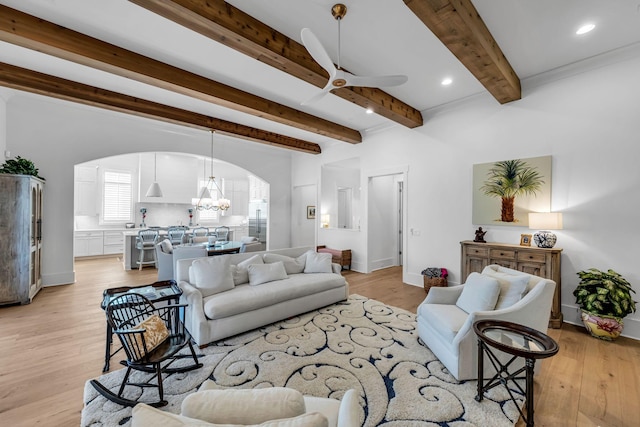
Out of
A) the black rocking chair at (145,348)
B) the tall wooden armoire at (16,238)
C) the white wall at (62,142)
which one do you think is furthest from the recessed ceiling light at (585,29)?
the tall wooden armoire at (16,238)

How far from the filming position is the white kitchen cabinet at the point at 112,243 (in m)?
8.12

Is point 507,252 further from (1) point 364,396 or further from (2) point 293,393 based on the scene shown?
(2) point 293,393

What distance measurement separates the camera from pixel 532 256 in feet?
11.4

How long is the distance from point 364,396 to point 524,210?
11.3 feet

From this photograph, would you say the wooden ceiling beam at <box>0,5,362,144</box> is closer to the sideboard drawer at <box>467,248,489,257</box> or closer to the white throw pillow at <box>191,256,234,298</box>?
the white throw pillow at <box>191,256,234,298</box>

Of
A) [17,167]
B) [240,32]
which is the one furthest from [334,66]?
[17,167]

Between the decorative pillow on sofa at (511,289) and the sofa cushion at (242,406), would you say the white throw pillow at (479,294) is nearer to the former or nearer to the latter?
the decorative pillow on sofa at (511,289)

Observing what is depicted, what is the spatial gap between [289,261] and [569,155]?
4049 millimetres

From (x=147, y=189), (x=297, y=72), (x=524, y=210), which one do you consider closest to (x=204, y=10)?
(x=297, y=72)

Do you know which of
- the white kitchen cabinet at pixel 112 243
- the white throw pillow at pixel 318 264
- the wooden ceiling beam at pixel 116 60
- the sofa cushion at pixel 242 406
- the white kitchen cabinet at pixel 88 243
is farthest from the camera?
the white kitchen cabinet at pixel 112 243

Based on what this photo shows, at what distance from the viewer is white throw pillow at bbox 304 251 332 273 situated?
417 centimetres

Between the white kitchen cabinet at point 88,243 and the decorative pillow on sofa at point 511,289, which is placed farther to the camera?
the white kitchen cabinet at point 88,243

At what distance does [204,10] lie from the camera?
216 centimetres

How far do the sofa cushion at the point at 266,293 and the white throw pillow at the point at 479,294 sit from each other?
68.1 inches
